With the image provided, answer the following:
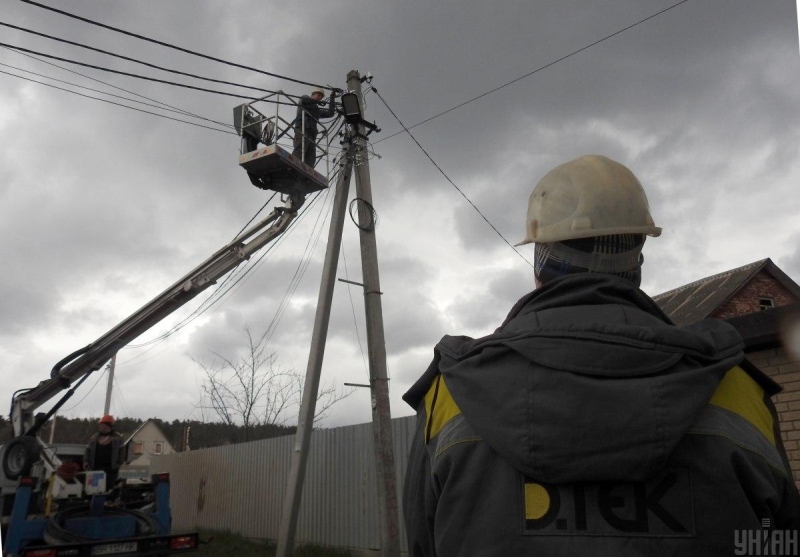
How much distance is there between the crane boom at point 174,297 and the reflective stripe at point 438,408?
32.0ft

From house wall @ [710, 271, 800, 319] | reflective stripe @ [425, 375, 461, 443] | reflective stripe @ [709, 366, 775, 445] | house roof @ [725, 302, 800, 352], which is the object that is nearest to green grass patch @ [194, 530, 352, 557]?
house roof @ [725, 302, 800, 352]

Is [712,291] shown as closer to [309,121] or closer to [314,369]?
[309,121]

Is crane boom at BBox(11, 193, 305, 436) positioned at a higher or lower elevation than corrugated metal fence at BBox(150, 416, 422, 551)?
higher

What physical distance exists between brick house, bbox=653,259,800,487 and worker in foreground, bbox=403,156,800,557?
13.3ft

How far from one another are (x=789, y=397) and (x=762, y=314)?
0.72 metres

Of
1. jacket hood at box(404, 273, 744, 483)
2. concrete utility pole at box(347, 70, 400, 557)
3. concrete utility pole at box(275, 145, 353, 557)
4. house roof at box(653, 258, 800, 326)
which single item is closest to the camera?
jacket hood at box(404, 273, 744, 483)

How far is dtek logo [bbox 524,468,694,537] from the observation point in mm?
1103

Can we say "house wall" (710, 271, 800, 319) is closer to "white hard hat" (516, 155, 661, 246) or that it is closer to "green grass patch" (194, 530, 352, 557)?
"green grass patch" (194, 530, 352, 557)

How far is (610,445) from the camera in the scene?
1.09m

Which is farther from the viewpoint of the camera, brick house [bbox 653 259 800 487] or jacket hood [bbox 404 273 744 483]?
brick house [bbox 653 259 800 487]

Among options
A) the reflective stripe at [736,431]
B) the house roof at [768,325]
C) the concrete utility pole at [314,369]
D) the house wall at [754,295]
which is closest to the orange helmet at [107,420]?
the concrete utility pole at [314,369]

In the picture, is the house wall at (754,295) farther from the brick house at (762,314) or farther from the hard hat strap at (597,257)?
the hard hat strap at (597,257)

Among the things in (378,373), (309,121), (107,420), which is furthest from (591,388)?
(309,121)

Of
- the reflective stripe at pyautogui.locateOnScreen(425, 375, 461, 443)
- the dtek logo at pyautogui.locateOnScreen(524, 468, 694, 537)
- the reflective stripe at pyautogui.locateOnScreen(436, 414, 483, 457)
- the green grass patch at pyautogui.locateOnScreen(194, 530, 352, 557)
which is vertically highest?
the reflective stripe at pyautogui.locateOnScreen(425, 375, 461, 443)
